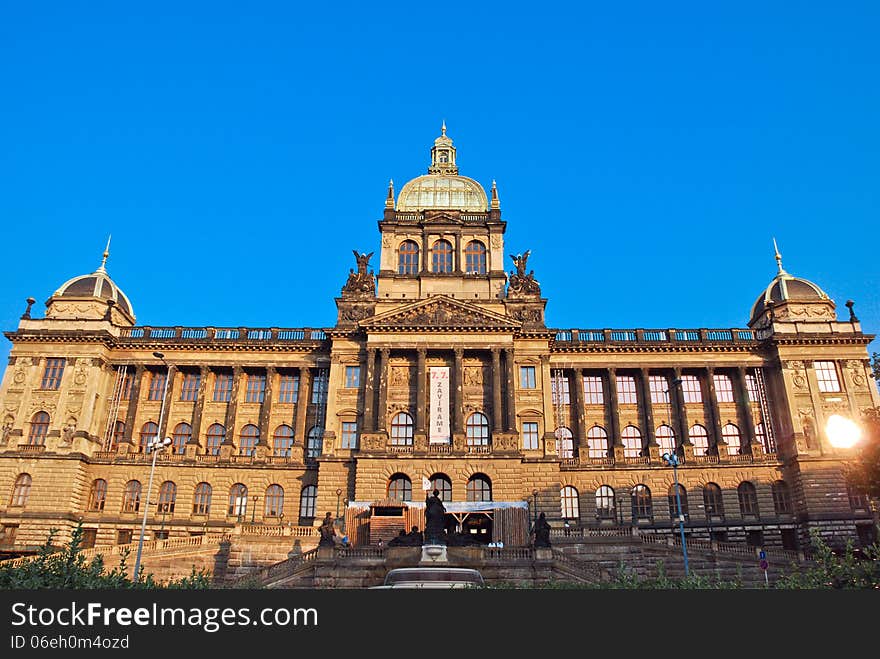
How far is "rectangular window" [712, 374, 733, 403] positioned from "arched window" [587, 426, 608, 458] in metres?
10.7

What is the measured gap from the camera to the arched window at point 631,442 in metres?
61.7

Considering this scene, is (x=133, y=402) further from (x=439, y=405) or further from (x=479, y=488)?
(x=479, y=488)

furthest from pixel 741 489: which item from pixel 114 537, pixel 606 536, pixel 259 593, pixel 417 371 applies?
pixel 259 593

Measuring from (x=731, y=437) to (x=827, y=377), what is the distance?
9.71 meters

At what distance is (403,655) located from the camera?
11.0m

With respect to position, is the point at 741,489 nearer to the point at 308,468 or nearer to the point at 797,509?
the point at 797,509

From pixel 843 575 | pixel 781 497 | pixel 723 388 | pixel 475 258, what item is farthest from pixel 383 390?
pixel 843 575

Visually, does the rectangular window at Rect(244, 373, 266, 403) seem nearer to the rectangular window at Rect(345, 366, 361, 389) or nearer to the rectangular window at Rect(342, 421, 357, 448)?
the rectangular window at Rect(345, 366, 361, 389)

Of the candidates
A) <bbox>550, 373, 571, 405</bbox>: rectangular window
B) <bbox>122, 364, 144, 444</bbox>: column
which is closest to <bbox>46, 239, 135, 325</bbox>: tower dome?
<bbox>122, 364, 144, 444</bbox>: column

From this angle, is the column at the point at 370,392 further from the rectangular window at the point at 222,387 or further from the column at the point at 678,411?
the column at the point at 678,411

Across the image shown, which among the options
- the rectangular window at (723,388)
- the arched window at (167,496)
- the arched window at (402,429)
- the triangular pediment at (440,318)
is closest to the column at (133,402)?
the arched window at (167,496)

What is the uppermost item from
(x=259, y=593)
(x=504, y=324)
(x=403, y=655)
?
(x=504, y=324)

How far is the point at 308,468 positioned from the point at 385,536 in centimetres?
1360

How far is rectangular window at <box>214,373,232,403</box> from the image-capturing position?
63.9 m
